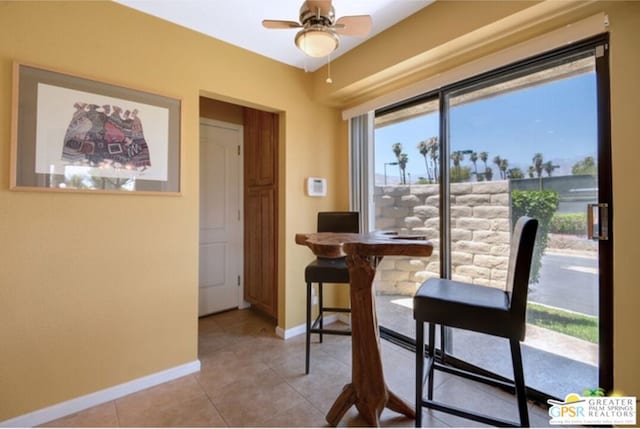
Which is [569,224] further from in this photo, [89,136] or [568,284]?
[89,136]

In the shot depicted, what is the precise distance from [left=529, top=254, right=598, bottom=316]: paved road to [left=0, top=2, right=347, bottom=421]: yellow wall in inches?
95.1

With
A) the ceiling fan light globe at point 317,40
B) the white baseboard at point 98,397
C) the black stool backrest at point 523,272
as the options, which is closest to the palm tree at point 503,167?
the black stool backrest at point 523,272

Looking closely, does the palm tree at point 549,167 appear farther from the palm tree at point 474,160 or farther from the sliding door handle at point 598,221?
the palm tree at point 474,160

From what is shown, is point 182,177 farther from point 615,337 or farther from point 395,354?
point 615,337

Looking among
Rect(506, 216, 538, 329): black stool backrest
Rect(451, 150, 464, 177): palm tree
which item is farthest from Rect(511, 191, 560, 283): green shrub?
Rect(506, 216, 538, 329): black stool backrest

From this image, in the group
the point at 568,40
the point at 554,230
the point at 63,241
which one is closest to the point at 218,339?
the point at 63,241

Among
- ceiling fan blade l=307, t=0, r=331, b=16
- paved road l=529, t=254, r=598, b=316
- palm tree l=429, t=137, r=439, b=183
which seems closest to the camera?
ceiling fan blade l=307, t=0, r=331, b=16

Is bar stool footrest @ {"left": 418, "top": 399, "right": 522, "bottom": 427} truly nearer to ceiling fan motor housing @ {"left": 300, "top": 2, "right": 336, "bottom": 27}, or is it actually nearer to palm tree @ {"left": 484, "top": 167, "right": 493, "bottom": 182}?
palm tree @ {"left": 484, "top": 167, "right": 493, "bottom": 182}

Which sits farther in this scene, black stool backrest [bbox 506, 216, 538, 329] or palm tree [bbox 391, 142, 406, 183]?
palm tree [bbox 391, 142, 406, 183]

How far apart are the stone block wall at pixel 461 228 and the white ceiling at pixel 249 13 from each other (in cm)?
131

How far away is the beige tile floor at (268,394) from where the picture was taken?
5.26 ft

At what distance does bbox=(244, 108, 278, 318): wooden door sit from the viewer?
3.02 m

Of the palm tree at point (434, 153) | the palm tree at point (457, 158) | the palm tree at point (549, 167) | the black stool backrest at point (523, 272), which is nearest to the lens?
the black stool backrest at point (523, 272)

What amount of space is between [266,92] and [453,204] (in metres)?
1.86
